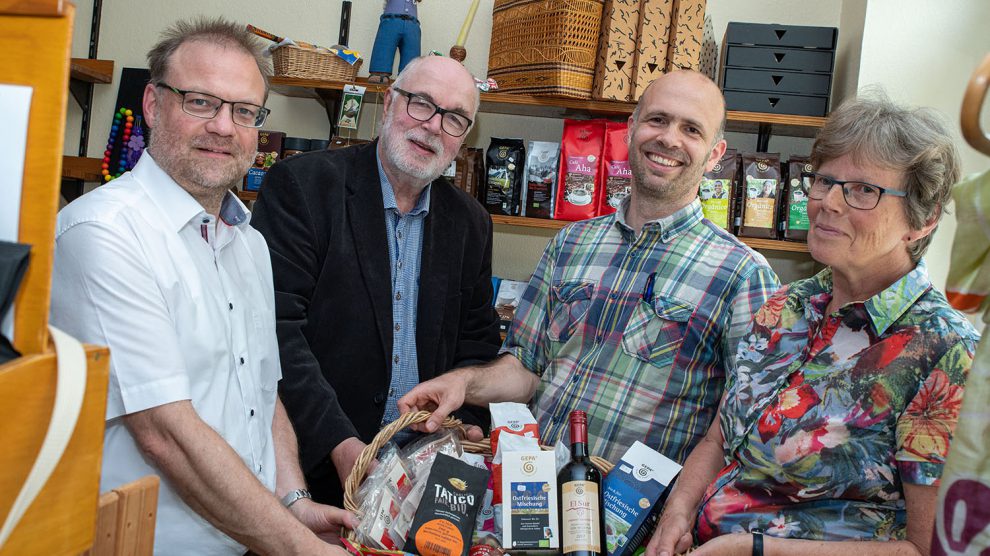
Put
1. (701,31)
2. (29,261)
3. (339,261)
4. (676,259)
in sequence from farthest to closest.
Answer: (701,31)
(339,261)
(676,259)
(29,261)

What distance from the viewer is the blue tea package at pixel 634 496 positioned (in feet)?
4.46

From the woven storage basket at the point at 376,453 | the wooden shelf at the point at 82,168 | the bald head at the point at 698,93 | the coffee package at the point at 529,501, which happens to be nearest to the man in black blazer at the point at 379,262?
the woven storage basket at the point at 376,453

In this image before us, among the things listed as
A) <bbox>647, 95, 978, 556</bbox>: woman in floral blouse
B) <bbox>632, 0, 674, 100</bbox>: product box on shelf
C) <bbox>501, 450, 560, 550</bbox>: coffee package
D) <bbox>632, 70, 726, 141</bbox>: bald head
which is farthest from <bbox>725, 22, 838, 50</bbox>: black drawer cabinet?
<bbox>501, 450, 560, 550</bbox>: coffee package

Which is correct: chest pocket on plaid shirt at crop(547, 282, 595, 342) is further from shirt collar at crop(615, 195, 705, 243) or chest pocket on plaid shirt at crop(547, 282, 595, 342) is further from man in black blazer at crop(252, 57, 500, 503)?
man in black blazer at crop(252, 57, 500, 503)

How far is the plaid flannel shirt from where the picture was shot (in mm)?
1869

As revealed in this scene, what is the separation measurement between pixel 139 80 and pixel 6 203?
3597mm

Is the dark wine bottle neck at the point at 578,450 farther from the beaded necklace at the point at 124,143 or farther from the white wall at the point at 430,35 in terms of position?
the beaded necklace at the point at 124,143

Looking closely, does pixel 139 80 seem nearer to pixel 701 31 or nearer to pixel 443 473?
pixel 701 31

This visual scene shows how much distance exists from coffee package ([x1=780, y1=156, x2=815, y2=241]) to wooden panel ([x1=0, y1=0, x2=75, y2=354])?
9.64 feet

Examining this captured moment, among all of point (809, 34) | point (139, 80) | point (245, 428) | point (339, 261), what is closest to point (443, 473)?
point (245, 428)

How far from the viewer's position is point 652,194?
2.01 metres

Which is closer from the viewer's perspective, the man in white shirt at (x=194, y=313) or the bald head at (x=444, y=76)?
the man in white shirt at (x=194, y=313)

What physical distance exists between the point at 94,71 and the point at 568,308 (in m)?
2.90

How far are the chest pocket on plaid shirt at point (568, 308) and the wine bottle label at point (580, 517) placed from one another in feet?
2.44
